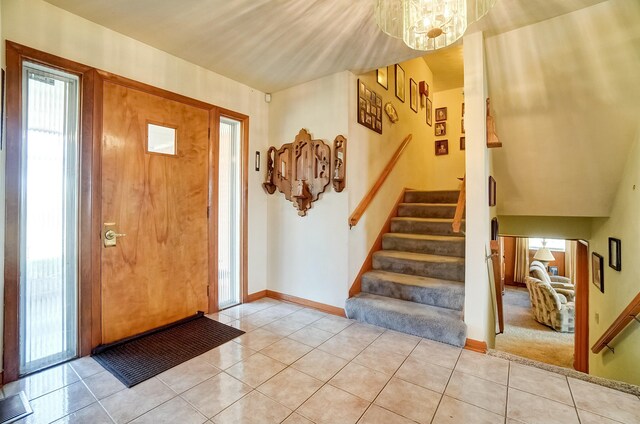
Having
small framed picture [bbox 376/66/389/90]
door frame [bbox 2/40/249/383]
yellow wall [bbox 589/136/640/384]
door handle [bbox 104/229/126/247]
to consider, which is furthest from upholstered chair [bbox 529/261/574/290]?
door handle [bbox 104/229/126/247]

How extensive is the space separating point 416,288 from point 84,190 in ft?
10.1

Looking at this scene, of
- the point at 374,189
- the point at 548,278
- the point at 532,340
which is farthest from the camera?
the point at 548,278

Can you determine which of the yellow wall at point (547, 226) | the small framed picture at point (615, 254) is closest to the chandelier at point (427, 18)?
the small framed picture at point (615, 254)

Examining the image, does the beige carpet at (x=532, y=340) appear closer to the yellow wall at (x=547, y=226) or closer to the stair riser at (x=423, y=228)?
the yellow wall at (x=547, y=226)

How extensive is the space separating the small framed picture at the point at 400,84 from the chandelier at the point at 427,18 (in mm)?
2742

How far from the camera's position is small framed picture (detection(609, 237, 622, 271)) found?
2.89 m

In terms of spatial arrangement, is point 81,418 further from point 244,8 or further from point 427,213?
point 427,213

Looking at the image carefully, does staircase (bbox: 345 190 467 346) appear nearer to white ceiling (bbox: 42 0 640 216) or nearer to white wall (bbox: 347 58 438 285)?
white wall (bbox: 347 58 438 285)

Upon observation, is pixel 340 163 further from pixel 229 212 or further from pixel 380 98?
pixel 229 212

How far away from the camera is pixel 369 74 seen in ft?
11.3

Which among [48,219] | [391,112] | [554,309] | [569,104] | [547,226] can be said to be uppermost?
[391,112]

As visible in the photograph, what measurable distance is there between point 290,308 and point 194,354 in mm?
1225

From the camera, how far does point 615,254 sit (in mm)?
2977

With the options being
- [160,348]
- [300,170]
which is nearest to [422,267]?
[300,170]
